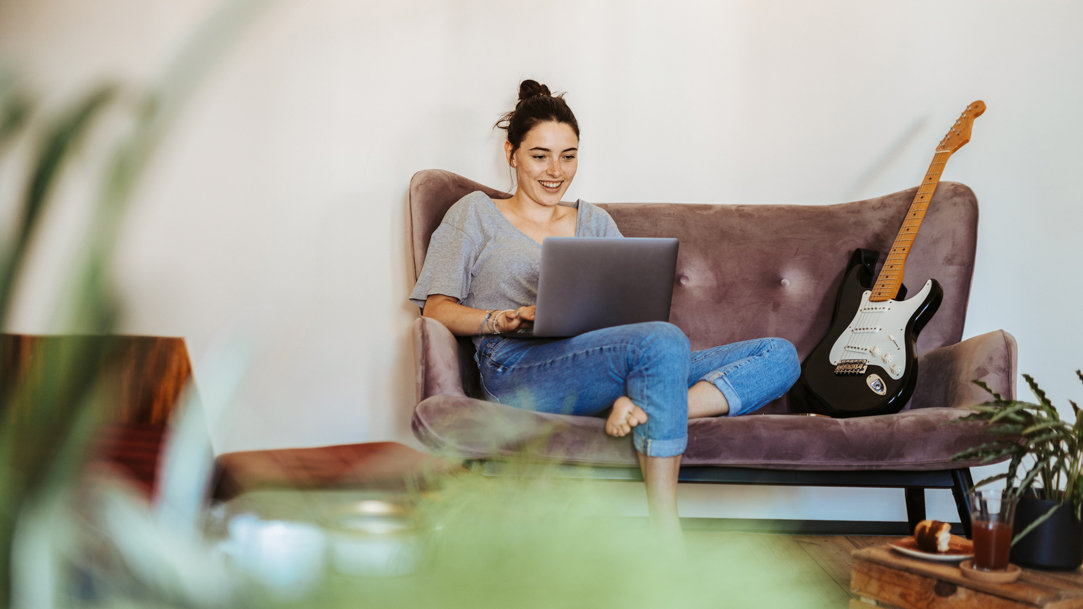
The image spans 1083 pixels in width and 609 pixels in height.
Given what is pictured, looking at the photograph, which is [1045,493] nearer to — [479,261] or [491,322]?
[491,322]

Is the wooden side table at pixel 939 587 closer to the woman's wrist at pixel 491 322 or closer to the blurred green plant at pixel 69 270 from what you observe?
the woman's wrist at pixel 491 322

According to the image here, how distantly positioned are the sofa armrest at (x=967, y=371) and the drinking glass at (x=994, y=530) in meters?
0.57

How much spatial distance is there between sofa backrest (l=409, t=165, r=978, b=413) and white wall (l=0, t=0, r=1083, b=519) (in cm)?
28

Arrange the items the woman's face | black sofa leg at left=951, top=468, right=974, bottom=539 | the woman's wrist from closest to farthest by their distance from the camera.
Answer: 1. black sofa leg at left=951, top=468, right=974, bottom=539
2. the woman's wrist
3. the woman's face

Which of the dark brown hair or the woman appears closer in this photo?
the woman

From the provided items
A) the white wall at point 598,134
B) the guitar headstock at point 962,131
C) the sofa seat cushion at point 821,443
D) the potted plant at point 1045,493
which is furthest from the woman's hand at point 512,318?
the guitar headstock at point 962,131

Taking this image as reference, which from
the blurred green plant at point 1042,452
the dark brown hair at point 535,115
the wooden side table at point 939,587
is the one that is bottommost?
the wooden side table at point 939,587

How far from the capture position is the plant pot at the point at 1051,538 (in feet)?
4.48

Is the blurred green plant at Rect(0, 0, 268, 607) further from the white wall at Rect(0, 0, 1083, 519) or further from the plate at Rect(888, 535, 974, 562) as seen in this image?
the white wall at Rect(0, 0, 1083, 519)

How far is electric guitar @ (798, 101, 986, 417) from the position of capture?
2.05 metres

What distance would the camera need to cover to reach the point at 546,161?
232 centimetres

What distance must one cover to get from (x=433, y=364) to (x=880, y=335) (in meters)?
1.13

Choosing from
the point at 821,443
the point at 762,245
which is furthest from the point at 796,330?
the point at 821,443

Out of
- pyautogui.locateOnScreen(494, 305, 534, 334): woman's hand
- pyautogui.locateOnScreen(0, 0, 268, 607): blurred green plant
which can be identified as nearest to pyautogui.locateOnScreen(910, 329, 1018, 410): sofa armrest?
pyautogui.locateOnScreen(494, 305, 534, 334): woman's hand
